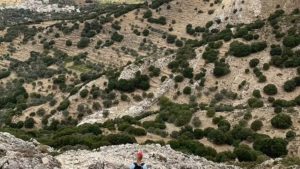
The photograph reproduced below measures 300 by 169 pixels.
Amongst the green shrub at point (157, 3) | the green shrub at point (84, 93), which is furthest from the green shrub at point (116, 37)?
the green shrub at point (84, 93)

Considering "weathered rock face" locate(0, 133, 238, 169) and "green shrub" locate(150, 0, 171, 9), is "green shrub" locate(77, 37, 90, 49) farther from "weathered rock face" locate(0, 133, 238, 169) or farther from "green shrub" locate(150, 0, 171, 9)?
"weathered rock face" locate(0, 133, 238, 169)

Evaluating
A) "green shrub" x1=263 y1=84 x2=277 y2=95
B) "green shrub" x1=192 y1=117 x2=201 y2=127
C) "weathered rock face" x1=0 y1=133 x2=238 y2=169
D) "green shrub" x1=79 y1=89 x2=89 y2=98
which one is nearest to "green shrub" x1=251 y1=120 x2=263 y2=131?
"green shrub" x1=192 y1=117 x2=201 y2=127

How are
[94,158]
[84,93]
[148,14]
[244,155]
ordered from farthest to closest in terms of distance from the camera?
[148,14] < [84,93] < [244,155] < [94,158]

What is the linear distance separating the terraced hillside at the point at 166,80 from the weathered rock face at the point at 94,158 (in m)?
4.82

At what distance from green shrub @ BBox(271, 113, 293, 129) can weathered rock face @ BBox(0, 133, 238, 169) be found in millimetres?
18323

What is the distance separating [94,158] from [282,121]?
2784cm

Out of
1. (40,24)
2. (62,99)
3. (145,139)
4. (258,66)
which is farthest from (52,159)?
(40,24)

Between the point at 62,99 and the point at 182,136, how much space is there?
1202 inches

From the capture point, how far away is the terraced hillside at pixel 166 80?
52125 mm

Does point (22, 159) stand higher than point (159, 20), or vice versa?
point (22, 159)

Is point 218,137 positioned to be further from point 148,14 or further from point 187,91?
point 148,14

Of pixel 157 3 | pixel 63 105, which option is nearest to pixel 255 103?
pixel 63 105

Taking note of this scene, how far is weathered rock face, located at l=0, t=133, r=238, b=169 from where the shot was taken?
90.8ft

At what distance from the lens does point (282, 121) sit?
177ft
